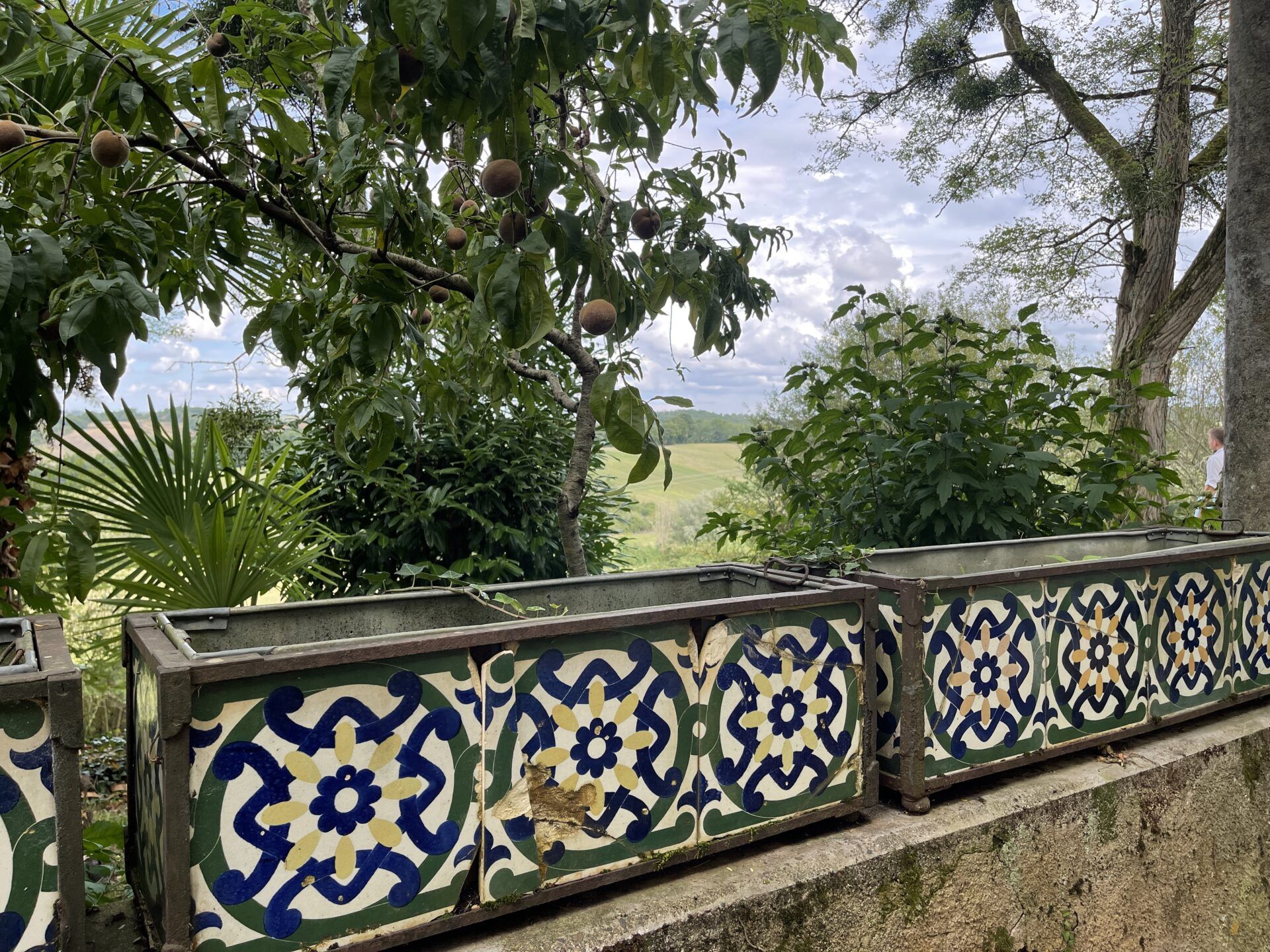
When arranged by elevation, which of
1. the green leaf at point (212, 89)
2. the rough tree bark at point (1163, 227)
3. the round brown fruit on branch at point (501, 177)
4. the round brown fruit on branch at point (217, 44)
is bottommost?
the round brown fruit on branch at point (501, 177)

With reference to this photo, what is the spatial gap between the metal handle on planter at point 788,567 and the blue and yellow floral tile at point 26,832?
1.29m

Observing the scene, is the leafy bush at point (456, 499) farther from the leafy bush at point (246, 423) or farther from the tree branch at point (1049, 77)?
the tree branch at point (1049, 77)

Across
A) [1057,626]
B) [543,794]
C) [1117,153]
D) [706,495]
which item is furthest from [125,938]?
[706,495]

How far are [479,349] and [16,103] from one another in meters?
1.19

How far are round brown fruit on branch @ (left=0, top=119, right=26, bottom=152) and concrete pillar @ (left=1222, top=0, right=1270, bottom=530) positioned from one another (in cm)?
367

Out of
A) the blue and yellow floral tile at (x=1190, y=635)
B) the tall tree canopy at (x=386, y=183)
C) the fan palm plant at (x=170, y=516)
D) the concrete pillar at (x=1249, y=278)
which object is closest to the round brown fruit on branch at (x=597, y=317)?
the tall tree canopy at (x=386, y=183)

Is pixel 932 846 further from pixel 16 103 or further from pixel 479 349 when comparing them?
pixel 16 103

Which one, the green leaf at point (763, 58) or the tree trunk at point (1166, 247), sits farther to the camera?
the tree trunk at point (1166, 247)

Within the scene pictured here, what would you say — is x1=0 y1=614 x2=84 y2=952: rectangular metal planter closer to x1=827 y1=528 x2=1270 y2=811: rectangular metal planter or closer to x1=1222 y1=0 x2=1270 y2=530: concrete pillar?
x1=827 y1=528 x2=1270 y2=811: rectangular metal planter

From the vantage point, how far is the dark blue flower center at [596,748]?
51.8 inches

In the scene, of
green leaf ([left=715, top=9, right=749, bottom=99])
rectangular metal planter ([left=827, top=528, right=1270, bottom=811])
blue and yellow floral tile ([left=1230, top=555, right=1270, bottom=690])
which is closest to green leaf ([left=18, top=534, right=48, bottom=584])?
green leaf ([left=715, top=9, right=749, bottom=99])

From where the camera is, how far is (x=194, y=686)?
1034 mm

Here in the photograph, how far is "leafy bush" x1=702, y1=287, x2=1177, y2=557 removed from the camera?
2.98 meters

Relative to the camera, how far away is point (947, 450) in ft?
9.67
